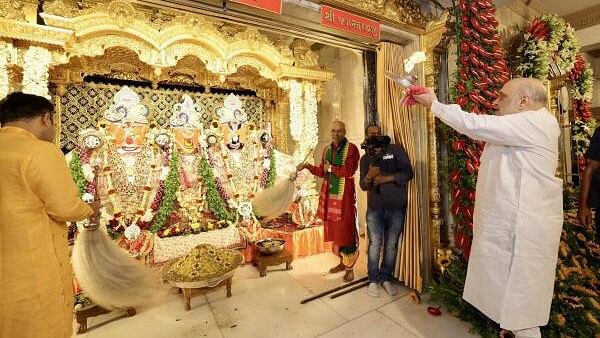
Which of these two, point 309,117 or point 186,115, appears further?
point 309,117

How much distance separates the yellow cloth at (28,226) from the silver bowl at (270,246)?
2.49 metres

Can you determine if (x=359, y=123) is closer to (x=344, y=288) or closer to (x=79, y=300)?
(x=344, y=288)

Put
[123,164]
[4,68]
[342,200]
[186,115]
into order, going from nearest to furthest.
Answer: [4,68], [342,200], [123,164], [186,115]

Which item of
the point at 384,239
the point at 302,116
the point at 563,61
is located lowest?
the point at 384,239

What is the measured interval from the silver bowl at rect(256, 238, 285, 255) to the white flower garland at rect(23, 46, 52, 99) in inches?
125

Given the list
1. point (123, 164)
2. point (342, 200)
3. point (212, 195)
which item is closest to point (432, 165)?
point (342, 200)

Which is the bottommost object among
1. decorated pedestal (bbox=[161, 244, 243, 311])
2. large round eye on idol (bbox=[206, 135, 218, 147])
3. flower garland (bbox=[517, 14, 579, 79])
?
decorated pedestal (bbox=[161, 244, 243, 311])

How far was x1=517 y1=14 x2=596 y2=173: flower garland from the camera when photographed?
173 inches

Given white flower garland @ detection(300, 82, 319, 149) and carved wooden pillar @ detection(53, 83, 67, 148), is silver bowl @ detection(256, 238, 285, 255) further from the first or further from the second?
carved wooden pillar @ detection(53, 83, 67, 148)

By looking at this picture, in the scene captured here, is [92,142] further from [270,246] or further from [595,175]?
[595,175]

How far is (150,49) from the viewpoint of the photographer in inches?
165

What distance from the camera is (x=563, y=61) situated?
5066 mm

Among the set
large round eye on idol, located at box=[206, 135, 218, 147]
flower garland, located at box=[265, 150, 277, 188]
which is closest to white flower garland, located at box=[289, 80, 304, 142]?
flower garland, located at box=[265, 150, 277, 188]

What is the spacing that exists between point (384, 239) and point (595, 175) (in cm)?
209
